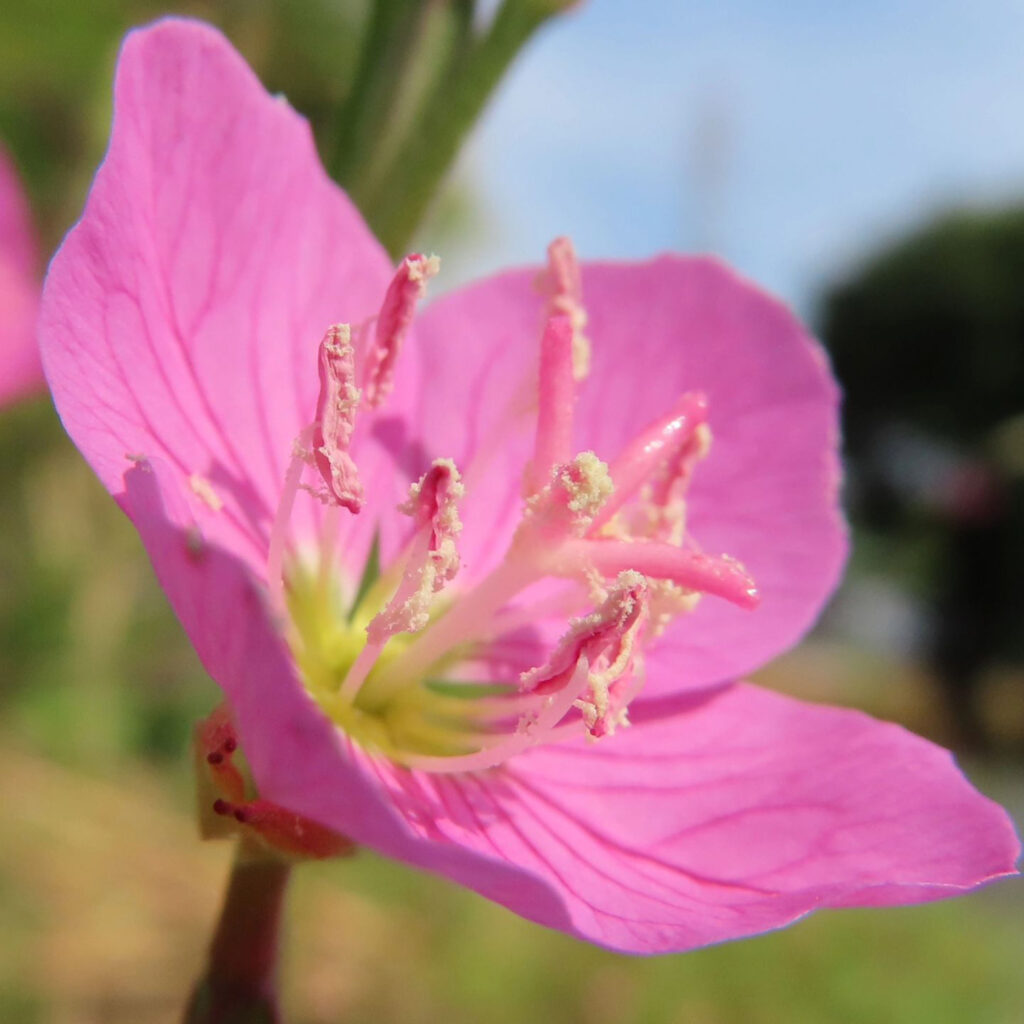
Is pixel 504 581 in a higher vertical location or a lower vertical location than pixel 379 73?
lower

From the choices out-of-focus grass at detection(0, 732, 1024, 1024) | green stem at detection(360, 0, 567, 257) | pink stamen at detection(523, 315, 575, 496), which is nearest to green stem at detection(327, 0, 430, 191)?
green stem at detection(360, 0, 567, 257)

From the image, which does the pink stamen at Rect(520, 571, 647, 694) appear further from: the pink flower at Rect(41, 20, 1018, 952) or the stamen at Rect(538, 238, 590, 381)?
the stamen at Rect(538, 238, 590, 381)

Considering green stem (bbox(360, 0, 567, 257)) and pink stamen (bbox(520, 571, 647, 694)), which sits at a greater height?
green stem (bbox(360, 0, 567, 257))

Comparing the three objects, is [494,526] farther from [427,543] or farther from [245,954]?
[245,954]

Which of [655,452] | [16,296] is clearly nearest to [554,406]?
[655,452]

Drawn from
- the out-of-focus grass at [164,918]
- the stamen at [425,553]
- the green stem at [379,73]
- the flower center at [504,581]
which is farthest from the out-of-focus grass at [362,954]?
the green stem at [379,73]

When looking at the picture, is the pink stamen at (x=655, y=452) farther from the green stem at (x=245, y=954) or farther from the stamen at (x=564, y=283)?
the green stem at (x=245, y=954)

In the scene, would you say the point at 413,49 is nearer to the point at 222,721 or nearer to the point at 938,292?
the point at 222,721
